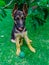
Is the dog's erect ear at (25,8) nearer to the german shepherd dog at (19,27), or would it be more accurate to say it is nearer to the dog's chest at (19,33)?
the german shepherd dog at (19,27)

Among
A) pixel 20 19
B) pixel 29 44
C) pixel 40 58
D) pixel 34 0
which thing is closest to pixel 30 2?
pixel 34 0

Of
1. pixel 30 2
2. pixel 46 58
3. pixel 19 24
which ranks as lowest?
pixel 46 58

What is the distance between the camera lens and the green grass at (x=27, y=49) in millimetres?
2488

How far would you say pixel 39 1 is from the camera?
2.72m

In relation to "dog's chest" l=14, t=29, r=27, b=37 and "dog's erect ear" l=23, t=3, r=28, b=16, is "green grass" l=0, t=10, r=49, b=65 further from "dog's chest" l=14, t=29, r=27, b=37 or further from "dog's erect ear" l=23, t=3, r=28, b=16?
"dog's erect ear" l=23, t=3, r=28, b=16

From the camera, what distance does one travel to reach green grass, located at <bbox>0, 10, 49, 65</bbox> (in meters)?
2.49

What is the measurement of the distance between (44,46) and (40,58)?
308mm

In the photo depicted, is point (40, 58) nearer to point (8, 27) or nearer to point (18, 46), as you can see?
point (18, 46)

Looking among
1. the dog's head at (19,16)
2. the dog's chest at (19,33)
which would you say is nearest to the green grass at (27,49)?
the dog's chest at (19,33)

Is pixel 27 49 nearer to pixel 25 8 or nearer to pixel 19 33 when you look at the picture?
pixel 19 33

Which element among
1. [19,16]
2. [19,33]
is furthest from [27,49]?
[19,16]

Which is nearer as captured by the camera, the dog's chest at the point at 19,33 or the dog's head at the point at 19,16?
the dog's head at the point at 19,16

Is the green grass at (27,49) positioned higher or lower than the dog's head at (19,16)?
lower

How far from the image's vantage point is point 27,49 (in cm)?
275
